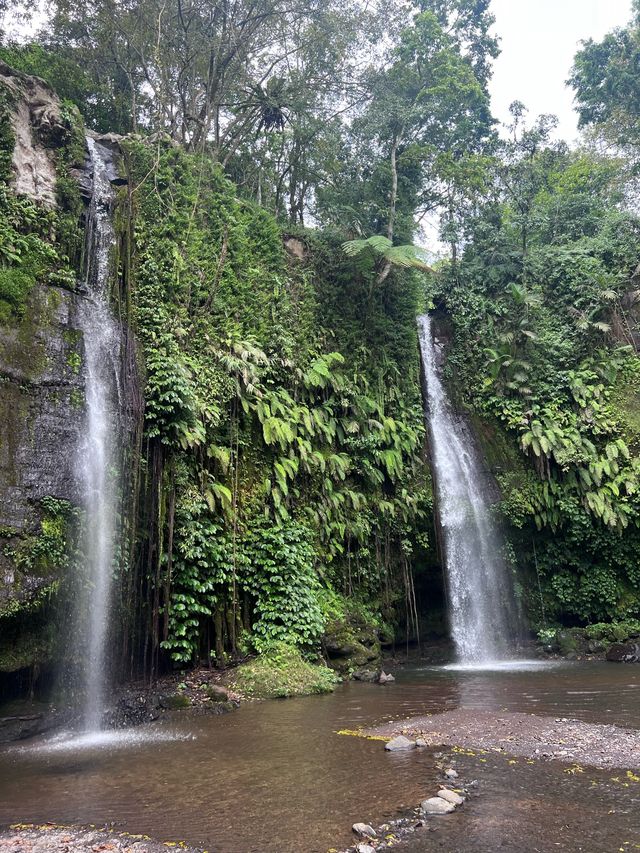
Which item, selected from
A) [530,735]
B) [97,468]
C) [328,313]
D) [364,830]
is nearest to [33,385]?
[97,468]

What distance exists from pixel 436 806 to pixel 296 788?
48.0 inches

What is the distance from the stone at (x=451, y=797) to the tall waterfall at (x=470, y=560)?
10.2 m

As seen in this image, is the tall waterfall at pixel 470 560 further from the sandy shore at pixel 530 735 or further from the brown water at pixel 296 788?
the sandy shore at pixel 530 735

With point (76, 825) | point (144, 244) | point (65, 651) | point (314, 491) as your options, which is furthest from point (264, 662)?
point (144, 244)

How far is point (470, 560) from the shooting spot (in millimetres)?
15125

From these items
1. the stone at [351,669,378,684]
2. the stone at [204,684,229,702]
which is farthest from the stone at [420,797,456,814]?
the stone at [351,669,378,684]

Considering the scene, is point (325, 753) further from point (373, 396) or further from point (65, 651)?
point (373, 396)

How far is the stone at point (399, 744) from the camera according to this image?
19.6 ft

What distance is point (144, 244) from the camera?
12.8 metres

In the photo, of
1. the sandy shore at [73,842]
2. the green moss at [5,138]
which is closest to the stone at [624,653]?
the sandy shore at [73,842]

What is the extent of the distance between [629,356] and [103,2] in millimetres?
17753

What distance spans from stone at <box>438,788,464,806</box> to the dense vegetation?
5.85 metres

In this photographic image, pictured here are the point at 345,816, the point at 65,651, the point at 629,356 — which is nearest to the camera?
the point at 345,816

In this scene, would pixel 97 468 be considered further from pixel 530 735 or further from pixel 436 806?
pixel 436 806
